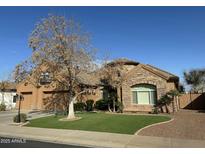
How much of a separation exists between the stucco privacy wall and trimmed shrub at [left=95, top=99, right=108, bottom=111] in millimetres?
3265

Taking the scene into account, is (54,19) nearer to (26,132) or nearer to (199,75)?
(26,132)

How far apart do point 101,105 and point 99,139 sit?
1524cm

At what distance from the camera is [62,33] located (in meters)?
17.4

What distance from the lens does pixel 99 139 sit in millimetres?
10797

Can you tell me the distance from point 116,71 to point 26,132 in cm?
1187

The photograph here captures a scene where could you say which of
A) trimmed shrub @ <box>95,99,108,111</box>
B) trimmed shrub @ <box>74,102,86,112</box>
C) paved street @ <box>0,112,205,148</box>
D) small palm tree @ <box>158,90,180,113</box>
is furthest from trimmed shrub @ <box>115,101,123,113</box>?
paved street @ <box>0,112,205,148</box>

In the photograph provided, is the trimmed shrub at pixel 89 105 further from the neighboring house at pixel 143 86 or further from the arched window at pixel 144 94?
the arched window at pixel 144 94

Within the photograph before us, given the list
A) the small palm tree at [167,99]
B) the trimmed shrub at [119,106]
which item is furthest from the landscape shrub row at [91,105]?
the small palm tree at [167,99]

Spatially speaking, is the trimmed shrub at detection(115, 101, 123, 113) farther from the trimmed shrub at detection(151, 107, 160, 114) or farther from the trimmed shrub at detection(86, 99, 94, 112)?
the trimmed shrub at detection(86, 99, 94, 112)

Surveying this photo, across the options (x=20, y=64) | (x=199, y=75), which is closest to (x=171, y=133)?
(x=20, y=64)

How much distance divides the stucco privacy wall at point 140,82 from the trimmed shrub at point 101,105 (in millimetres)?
3265

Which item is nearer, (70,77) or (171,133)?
(171,133)

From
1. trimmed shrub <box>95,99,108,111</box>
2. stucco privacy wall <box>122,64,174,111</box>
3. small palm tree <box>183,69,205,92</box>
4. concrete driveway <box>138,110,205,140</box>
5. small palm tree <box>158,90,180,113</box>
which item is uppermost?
small palm tree <box>183,69,205,92</box>

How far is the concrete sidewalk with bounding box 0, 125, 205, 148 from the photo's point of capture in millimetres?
9656
